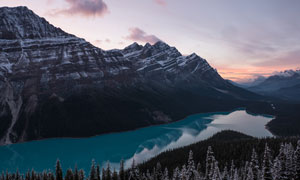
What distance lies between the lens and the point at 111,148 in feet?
615

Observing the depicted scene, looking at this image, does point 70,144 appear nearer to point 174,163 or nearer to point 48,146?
point 48,146

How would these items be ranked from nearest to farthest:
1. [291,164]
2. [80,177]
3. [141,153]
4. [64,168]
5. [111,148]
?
[291,164] < [80,177] < [64,168] < [141,153] < [111,148]

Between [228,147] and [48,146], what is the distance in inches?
5836

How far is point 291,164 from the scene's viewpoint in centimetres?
4631

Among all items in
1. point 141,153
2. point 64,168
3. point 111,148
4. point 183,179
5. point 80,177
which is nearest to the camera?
point 183,179

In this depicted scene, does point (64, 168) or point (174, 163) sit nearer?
point (174, 163)

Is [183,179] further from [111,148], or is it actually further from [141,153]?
[111,148]

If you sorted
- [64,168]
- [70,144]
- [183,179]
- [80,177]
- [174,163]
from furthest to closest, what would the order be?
[70,144] < [64,168] < [174,163] < [80,177] < [183,179]

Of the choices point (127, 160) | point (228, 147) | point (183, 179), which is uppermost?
point (183, 179)

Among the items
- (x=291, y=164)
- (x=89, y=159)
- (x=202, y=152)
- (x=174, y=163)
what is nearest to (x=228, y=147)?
(x=202, y=152)

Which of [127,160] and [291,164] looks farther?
[127,160]

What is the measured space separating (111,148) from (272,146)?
121 meters

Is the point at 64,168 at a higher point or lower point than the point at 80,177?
lower

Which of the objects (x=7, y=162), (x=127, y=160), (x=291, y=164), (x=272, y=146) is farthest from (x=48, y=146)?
(x=291, y=164)
